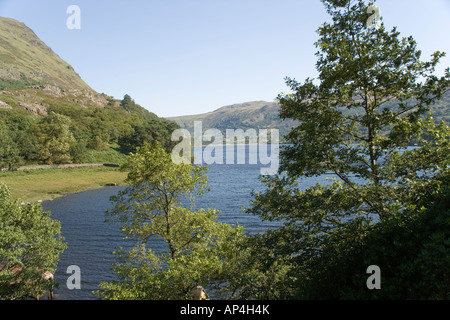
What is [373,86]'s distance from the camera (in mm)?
13258

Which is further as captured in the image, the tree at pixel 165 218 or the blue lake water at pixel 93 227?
the blue lake water at pixel 93 227

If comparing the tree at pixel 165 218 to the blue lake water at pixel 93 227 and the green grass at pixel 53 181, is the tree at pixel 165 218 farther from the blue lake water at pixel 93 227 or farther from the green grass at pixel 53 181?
the green grass at pixel 53 181

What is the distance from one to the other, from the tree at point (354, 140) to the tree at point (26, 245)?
19.7 m

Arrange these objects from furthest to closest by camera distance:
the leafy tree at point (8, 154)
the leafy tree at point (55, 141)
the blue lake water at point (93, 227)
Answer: the leafy tree at point (55, 141)
the leafy tree at point (8, 154)
the blue lake water at point (93, 227)

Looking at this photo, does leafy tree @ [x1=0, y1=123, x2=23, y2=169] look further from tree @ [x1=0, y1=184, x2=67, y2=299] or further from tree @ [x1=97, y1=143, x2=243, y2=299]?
tree @ [x1=97, y1=143, x2=243, y2=299]

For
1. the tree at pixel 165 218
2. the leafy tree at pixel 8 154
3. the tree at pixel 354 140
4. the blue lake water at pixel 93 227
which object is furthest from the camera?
the leafy tree at pixel 8 154

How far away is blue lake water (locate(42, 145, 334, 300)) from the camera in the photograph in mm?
33981

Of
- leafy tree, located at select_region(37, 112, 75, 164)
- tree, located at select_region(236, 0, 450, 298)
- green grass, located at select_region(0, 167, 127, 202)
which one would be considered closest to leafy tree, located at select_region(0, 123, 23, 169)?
green grass, located at select_region(0, 167, 127, 202)

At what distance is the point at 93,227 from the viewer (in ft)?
167

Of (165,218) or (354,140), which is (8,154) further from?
(354,140)

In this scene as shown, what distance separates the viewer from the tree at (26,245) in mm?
21844

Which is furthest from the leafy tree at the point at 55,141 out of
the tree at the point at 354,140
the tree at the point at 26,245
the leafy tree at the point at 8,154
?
the tree at the point at 354,140

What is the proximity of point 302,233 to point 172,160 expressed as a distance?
14064 millimetres
